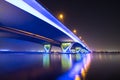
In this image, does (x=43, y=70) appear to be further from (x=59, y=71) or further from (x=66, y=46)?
(x=66, y=46)

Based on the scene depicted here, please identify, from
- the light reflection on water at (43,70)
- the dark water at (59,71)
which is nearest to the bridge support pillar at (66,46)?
the light reflection on water at (43,70)

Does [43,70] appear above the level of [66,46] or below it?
below

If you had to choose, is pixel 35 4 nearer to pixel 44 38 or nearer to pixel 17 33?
pixel 17 33

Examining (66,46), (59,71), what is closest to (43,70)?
(59,71)

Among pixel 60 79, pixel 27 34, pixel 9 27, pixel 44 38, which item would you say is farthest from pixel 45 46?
pixel 60 79

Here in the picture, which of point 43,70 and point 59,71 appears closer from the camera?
point 59,71

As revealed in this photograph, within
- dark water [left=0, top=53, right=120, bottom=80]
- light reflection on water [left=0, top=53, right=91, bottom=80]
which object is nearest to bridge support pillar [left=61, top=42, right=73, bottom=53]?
light reflection on water [left=0, top=53, right=91, bottom=80]

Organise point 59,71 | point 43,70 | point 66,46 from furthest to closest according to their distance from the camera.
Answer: point 66,46, point 43,70, point 59,71

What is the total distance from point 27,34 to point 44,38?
7580 millimetres

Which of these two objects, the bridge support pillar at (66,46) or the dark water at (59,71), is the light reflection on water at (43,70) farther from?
the bridge support pillar at (66,46)

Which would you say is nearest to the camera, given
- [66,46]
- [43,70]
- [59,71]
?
[59,71]

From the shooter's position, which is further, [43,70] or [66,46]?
[66,46]

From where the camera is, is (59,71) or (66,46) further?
(66,46)

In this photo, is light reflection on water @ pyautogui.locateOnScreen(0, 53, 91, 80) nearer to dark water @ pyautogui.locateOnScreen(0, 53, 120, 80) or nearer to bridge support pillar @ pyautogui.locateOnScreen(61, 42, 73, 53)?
dark water @ pyautogui.locateOnScreen(0, 53, 120, 80)
